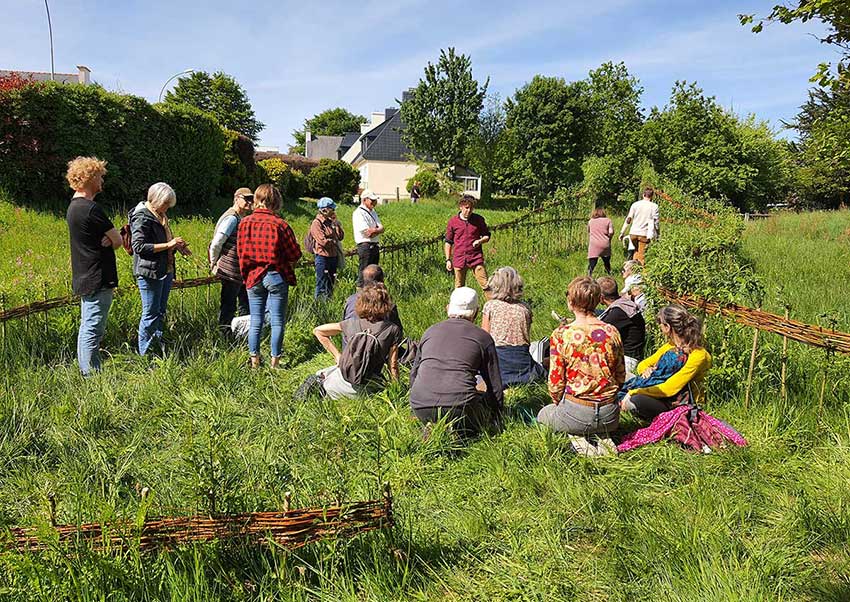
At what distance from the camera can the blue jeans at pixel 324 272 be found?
7.42 m

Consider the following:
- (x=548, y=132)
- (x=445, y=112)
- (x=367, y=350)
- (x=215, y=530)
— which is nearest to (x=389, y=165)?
(x=445, y=112)

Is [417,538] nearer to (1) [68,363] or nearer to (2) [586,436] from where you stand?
(2) [586,436]

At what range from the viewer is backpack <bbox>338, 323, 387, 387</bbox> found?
175 inches

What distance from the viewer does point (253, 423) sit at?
4.10 metres

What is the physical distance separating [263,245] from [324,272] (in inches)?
80.3

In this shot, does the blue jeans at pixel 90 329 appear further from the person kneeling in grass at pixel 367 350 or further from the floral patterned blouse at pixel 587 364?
the floral patterned blouse at pixel 587 364

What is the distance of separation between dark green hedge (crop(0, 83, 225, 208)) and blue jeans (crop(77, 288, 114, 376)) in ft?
24.2

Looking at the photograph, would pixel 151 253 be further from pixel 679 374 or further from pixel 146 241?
pixel 679 374

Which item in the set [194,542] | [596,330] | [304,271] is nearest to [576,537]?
[596,330]

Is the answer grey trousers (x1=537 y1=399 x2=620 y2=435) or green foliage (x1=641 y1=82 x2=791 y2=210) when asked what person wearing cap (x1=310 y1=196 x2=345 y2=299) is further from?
green foliage (x1=641 y1=82 x2=791 y2=210)

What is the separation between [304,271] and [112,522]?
19.0 ft

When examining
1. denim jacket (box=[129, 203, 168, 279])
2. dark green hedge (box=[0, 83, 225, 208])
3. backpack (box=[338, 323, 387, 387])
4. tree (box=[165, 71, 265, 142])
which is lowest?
backpack (box=[338, 323, 387, 387])

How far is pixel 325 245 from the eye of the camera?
286 inches

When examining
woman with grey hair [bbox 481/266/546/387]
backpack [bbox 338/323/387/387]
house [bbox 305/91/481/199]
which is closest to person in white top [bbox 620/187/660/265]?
woman with grey hair [bbox 481/266/546/387]
